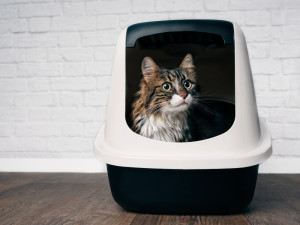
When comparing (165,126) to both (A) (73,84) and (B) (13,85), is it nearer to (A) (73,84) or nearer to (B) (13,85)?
(A) (73,84)

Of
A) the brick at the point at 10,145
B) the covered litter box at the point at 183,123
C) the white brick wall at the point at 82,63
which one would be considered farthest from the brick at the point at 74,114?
the covered litter box at the point at 183,123

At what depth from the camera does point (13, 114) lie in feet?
5.12

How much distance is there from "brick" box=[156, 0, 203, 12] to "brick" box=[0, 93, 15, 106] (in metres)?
0.83

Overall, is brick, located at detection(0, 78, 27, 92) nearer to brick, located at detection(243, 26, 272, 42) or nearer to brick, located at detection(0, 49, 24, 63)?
brick, located at detection(0, 49, 24, 63)

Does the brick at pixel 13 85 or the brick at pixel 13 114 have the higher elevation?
the brick at pixel 13 85

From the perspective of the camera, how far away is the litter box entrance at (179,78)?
0.77 metres

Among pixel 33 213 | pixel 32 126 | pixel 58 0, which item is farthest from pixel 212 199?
pixel 58 0

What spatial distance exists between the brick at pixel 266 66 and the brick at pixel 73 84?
2.46ft

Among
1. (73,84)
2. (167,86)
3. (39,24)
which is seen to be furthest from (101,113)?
(167,86)

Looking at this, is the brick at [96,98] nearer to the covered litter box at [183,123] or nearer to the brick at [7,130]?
the brick at [7,130]

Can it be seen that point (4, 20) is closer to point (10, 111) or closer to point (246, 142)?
point (10, 111)

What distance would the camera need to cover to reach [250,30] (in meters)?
1.43

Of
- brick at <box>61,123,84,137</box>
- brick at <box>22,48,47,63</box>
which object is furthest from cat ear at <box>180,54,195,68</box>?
brick at <box>22,48,47,63</box>

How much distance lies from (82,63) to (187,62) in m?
0.84
